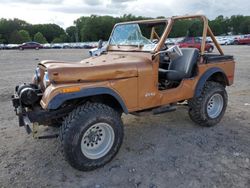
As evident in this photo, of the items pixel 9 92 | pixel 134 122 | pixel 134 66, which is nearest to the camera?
pixel 134 66

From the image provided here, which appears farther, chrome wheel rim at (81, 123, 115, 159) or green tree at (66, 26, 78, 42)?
green tree at (66, 26, 78, 42)

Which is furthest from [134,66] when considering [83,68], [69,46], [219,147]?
[69,46]

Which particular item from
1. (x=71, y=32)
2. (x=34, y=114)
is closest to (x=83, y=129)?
(x=34, y=114)

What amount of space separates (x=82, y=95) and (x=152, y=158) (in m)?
1.41

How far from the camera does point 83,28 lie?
267 ft

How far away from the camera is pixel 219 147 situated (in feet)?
15.0

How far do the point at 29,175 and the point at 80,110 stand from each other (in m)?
1.08

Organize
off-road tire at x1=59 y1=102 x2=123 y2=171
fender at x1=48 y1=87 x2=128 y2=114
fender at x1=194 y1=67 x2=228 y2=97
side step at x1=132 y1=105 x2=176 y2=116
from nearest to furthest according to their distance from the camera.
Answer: fender at x1=48 y1=87 x2=128 y2=114
off-road tire at x1=59 y1=102 x2=123 y2=171
side step at x1=132 y1=105 x2=176 y2=116
fender at x1=194 y1=67 x2=228 y2=97

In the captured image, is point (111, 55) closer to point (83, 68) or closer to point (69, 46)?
point (83, 68)

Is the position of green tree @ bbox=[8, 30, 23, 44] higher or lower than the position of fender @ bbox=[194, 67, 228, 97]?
lower

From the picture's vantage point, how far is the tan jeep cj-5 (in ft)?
12.2

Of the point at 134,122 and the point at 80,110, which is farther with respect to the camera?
the point at 134,122

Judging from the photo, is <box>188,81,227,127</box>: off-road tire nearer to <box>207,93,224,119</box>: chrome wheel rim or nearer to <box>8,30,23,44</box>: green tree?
<box>207,93,224,119</box>: chrome wheel rim

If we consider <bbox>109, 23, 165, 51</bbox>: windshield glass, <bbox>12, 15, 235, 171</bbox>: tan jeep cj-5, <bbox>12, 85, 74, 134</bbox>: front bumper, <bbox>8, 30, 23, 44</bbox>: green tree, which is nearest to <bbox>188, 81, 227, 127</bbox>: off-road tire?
<bbox>12, 15, 235, 171</bbox>: tan jeep cj-5
